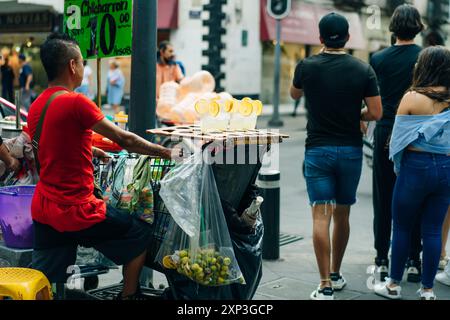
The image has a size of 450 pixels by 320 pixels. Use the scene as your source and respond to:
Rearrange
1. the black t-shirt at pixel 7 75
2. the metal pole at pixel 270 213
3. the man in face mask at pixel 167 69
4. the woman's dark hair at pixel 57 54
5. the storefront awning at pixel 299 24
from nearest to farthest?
the woman's dark hair at pixel 57 54 → the metal pole at pixel 270 213 → the man in face mask at pixel 167 69 → the black t-shirt at pixel 7 75 → the storefront awning at pixel 299 24

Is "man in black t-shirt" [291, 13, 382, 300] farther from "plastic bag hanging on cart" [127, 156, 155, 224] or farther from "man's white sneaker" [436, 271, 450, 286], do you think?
"plastic bag hanging on cart" [127, 156, 155, 224]

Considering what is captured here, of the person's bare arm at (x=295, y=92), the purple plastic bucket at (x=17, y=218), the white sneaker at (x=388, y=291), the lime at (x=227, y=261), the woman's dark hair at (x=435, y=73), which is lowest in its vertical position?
the white sneaker at (x=388, y=291)

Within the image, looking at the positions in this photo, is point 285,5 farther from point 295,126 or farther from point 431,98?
point 431,98

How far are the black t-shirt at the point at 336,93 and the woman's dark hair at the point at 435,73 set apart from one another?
1.06ft

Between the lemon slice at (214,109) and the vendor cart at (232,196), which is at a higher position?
the lemon slice at (214,109)

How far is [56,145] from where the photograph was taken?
3521mm

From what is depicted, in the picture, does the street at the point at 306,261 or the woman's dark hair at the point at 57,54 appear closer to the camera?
the woman's dark hair at the point at 57,54

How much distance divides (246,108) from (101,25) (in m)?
1.70

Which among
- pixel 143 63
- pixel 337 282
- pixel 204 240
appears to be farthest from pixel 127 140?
pixel 337 282

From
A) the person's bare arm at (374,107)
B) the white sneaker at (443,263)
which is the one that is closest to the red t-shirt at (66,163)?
the person's bare arm at (374,107)

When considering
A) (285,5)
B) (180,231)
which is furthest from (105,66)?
(180,231)

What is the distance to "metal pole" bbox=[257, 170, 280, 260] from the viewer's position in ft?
19.3

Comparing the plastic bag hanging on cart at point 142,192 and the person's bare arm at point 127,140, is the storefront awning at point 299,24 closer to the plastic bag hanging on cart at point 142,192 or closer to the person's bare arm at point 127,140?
the plastic bag hanging on cart at point 142,192

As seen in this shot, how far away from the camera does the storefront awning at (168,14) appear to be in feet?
76.6
